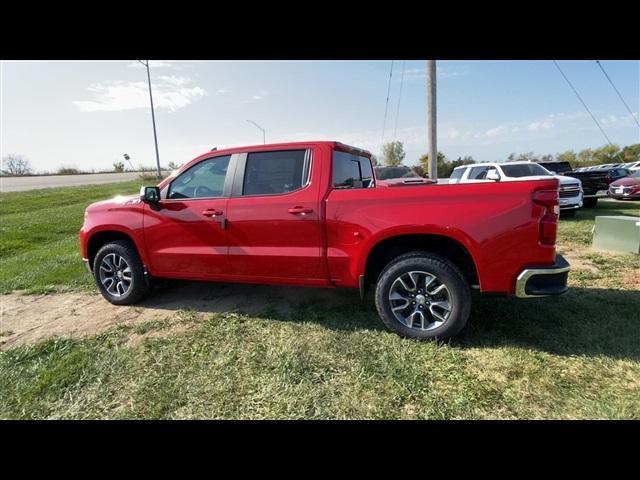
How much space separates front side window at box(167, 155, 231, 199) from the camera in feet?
12.4

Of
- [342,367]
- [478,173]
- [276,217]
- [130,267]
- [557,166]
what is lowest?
[342,367]

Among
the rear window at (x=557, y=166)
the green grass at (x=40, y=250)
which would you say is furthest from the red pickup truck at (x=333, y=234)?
the rear window at (x=557, y=166)

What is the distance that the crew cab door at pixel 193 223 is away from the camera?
3680 millimetres

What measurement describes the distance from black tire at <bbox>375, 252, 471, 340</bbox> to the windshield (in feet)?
29.0

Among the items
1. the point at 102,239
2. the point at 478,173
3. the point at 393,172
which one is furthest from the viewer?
the point at 393,172

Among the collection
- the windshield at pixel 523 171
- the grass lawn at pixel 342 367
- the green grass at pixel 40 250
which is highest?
the windshield at pixel 523 171

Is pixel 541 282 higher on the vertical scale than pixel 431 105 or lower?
lower

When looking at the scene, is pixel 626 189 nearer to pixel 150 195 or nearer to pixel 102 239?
pixel 150 195

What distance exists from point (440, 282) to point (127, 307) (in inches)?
143

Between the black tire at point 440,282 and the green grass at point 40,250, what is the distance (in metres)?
4.42

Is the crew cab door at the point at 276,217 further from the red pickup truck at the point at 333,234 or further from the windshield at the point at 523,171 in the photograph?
the windshield at the point at 523,171

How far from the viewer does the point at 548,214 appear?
108 inches

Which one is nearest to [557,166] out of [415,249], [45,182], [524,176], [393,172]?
[524,176]
